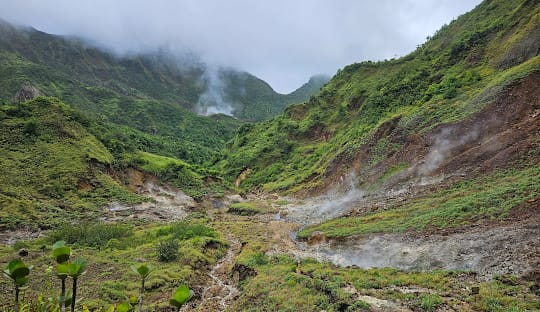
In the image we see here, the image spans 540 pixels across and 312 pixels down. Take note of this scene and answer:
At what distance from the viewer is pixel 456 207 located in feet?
70.0

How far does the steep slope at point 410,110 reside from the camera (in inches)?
1273

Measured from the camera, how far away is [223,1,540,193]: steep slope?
32344 millimetres

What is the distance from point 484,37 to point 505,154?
97.9 feet

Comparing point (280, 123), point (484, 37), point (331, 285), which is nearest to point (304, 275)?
point (331, 285)

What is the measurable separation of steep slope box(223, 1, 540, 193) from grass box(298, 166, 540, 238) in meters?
3.20

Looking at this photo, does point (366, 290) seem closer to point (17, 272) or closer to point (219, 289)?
point (219, 289)

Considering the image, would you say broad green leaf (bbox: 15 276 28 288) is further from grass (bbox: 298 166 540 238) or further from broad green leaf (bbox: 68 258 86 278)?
grass (bbox: 298 166 540 238)

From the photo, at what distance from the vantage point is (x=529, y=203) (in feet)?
58.0

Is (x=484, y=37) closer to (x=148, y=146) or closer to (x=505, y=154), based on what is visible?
(x=505, y=154)

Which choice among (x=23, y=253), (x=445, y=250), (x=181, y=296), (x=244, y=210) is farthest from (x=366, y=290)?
(x=244, y=210)

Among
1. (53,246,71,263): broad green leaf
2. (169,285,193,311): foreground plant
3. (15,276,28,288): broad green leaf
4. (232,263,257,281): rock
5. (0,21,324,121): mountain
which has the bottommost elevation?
(232,263,257,281): rock

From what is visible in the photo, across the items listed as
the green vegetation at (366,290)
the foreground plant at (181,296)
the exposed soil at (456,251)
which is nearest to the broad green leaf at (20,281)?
the foreground plant at (181,296)

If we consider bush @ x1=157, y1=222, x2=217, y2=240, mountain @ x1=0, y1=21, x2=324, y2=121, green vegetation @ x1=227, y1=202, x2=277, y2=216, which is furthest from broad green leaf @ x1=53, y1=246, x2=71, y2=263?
mountain @ x1=0, y1=21, x2=324, y2=121

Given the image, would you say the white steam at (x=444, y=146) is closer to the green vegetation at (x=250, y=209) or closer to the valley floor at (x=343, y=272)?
the valley floor at (x=343, y=272)
